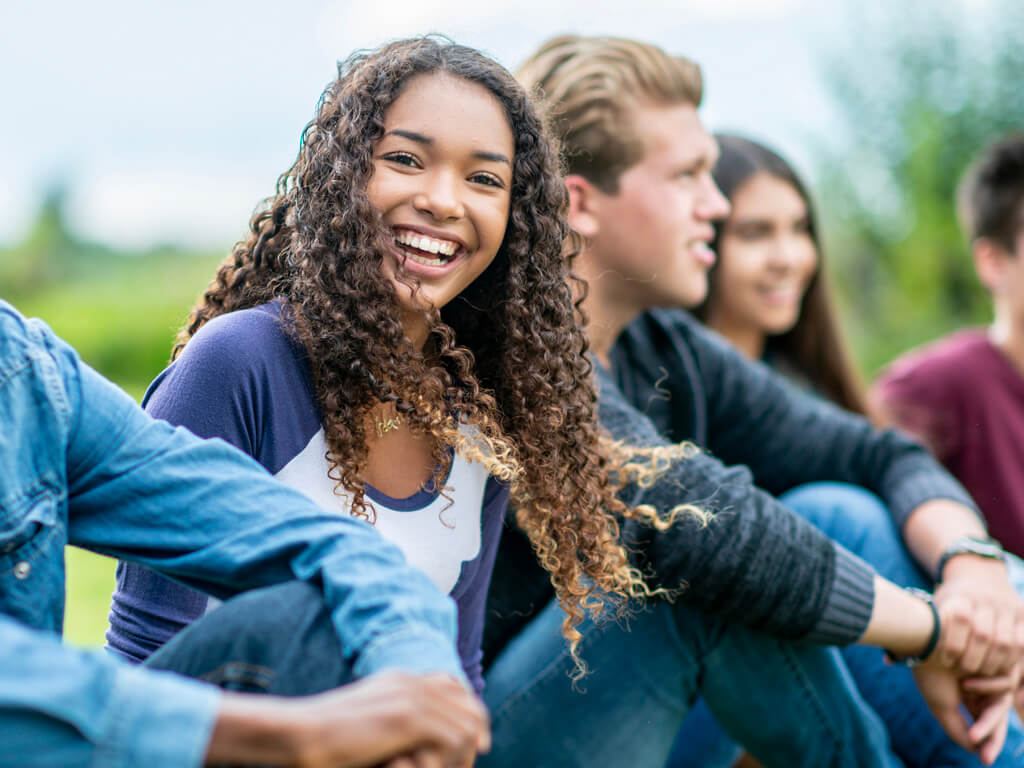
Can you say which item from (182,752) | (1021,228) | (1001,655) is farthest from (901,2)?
(182,752)

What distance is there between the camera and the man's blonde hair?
8.16ft

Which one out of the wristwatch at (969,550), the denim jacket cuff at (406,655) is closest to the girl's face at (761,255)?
the wristwatch at (969,550)

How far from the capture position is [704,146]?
257 cm

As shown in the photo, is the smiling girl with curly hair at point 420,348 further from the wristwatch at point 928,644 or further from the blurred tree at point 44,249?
the blurred tree at point 44,249

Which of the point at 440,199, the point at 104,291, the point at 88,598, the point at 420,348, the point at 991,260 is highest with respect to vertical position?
the point at 991,260

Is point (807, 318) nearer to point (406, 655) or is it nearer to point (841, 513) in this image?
point (841, 513)

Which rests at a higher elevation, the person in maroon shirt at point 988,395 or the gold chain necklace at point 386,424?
the person in maroon shirt at point 988,395

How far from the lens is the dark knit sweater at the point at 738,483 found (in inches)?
77.9

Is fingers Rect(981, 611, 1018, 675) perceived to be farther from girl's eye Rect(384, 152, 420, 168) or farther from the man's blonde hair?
girl's eye Rect(384, 152, 420, 168)

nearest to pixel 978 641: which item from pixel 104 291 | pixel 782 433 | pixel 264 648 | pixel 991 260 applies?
pixel 782 433

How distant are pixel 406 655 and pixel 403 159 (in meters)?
0.87

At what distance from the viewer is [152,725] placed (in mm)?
1025

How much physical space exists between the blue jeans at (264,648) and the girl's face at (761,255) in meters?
2.37

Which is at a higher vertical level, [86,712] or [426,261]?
[426,261]
